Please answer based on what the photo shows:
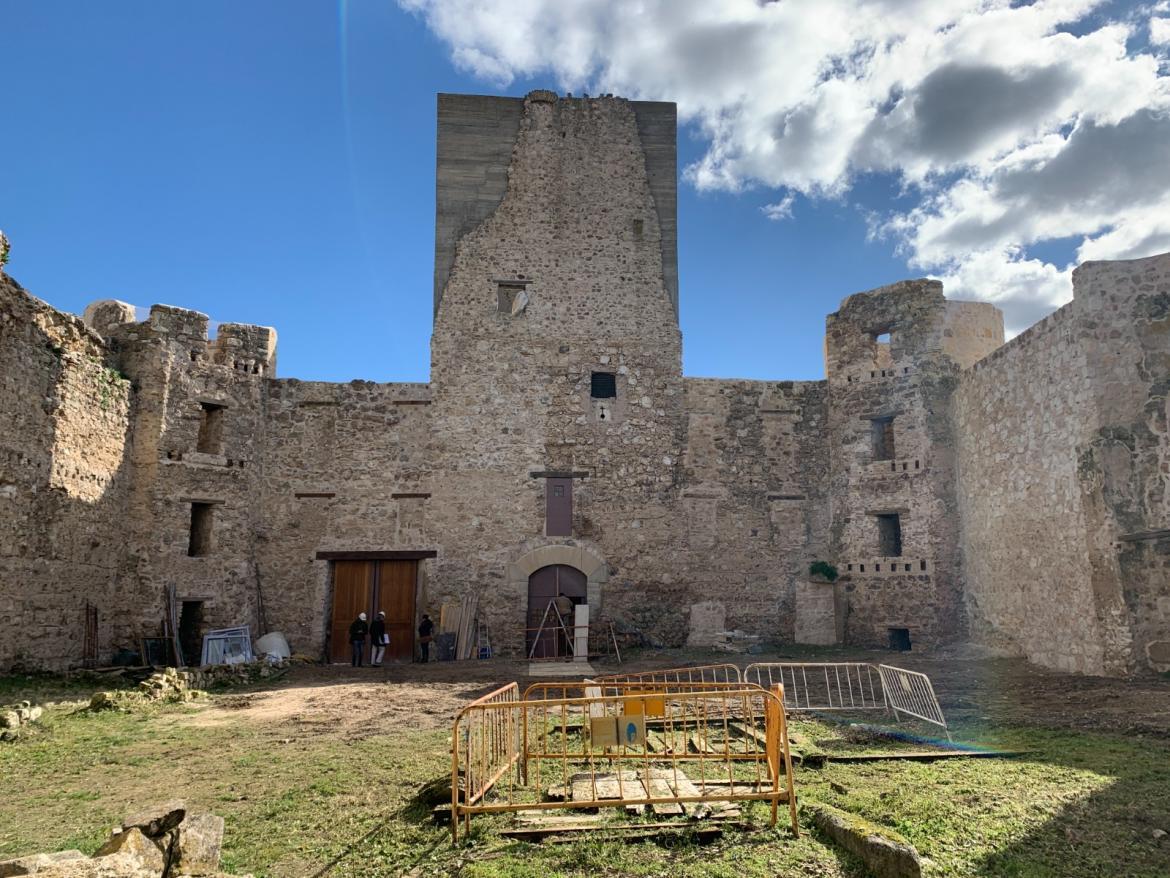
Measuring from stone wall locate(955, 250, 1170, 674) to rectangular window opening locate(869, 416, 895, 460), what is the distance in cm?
314

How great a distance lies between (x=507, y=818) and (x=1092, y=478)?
9.71 metres

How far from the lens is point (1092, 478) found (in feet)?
36.3

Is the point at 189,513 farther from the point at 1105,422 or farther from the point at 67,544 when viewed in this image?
the point at 1105,422

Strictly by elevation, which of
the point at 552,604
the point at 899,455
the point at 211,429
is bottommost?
the point at 552,604

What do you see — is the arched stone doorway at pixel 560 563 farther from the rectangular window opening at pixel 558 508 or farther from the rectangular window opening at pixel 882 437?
the rectangular window opening at pixel 882 437

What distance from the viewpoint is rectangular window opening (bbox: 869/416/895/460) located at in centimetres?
1658

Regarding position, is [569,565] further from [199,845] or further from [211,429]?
[199,845]

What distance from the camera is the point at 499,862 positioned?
14.6ft

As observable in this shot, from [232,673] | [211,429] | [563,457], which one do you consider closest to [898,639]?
A: [563,457]

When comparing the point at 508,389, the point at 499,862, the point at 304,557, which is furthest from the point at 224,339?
the point at 499,862

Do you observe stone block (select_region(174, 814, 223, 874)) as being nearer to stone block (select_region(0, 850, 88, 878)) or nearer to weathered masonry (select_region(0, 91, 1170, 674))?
stone block (select_region(0, 850, 88, 878))

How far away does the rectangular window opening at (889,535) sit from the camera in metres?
16.0

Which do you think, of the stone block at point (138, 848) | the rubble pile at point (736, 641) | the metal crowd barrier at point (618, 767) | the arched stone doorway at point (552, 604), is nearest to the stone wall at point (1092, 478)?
the rubble pile at point (736, 641)

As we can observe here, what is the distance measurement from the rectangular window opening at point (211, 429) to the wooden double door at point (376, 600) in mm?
3214
